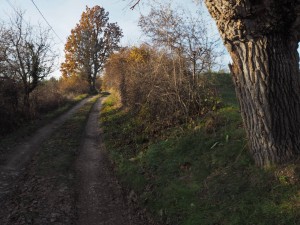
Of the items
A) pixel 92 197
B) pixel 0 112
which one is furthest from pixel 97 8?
pixel 92 197

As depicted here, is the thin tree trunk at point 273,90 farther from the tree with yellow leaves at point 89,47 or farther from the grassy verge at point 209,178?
the tree with yellow leaves at point 89,47

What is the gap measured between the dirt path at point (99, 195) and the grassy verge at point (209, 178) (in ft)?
1.31

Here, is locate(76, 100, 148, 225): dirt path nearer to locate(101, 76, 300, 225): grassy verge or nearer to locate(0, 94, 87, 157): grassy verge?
locate(101, 76, 300, 225): grassy verge

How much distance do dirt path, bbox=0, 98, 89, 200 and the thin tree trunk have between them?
6.30 m

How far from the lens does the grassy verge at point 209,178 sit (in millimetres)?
5535

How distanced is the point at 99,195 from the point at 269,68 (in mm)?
5048

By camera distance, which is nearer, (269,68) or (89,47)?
(269,68)

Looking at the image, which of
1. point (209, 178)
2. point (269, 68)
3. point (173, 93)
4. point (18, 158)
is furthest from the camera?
point (173, 93)

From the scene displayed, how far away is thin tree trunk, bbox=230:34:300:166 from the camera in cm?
589

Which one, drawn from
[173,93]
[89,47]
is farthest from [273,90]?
[89,47]

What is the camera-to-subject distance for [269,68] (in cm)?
590

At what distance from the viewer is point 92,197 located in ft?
27.1

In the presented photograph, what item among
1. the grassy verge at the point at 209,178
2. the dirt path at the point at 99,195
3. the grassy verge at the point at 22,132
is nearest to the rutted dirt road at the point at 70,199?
the dirt path at the point at 99,195

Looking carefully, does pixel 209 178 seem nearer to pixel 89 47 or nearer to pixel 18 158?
pixel 18 158
